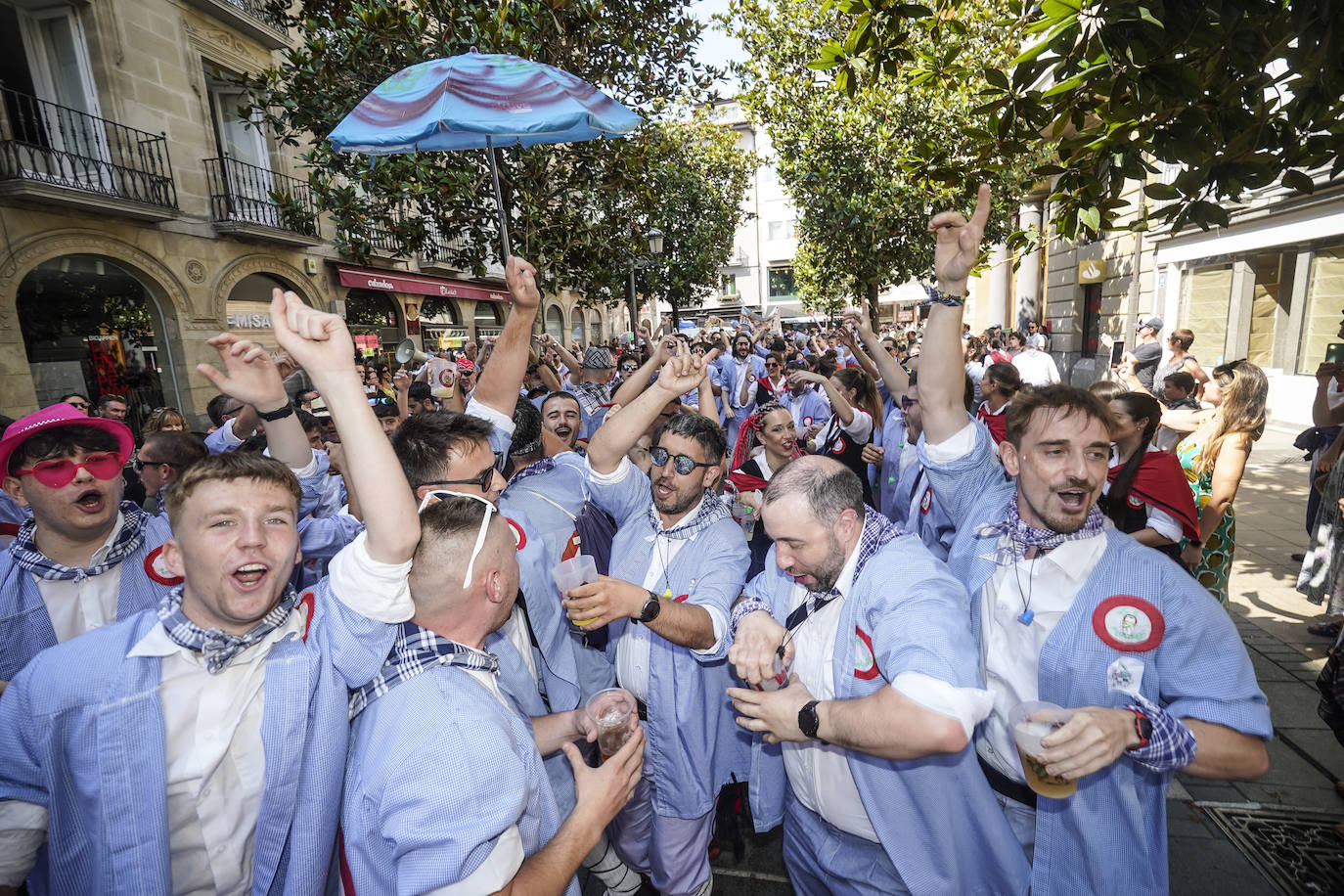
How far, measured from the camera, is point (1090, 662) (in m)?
1.86

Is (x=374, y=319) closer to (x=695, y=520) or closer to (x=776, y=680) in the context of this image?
(x=695, y=520)

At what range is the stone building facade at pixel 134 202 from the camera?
935 cm

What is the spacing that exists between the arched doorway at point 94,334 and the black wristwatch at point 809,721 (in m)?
12.9

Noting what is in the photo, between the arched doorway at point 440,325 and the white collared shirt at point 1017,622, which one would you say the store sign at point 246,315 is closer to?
the arched doorway at point 440,325

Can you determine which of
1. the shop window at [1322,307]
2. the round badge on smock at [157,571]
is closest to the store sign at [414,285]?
the round badge on smock at [157,571]

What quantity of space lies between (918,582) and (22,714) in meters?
2.46

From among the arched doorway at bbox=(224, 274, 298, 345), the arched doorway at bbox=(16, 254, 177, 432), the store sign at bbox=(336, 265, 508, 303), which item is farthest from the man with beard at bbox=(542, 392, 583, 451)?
the arched doorway at bbox=(224, 274, 298, 345)

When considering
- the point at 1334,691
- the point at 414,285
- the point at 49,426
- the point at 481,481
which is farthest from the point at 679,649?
the point at 414,285

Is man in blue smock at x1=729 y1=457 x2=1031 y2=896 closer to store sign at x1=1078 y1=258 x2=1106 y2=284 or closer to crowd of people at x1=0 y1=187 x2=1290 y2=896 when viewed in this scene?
crowd of people at x1=0 y1=187 x2=1290 y2=896

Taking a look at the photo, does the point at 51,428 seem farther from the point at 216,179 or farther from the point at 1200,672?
the point at 216,179

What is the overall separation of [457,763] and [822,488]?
1.34 metres

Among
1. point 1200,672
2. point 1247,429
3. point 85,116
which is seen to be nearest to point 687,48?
point 1247,429

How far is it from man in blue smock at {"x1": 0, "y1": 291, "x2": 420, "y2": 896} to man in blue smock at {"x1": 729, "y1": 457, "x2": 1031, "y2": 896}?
117 centimetres

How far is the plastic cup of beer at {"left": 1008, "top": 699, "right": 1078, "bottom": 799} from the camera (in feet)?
5.37
